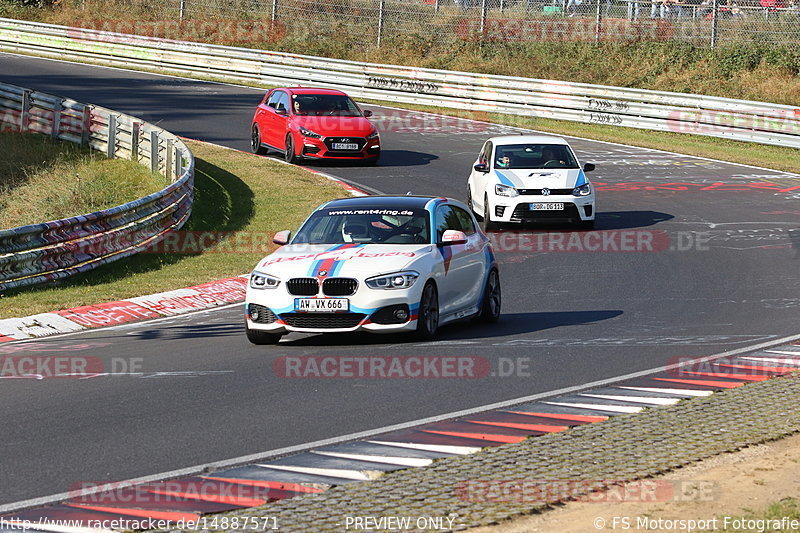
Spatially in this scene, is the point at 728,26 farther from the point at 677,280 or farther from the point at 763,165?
the point at 677,280

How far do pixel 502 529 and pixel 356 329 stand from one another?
592 cm

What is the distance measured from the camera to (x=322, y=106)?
29.3 metres

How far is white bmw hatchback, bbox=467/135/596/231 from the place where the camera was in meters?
Answer: 21.8

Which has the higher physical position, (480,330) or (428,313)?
(428,313)

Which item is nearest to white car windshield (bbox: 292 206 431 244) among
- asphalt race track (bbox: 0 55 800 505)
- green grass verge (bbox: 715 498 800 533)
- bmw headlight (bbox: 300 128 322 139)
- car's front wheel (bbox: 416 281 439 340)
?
car's front wheel (bbox: 416 281 439 340)

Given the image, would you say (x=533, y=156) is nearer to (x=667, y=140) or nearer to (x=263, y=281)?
(x=263, y=281)

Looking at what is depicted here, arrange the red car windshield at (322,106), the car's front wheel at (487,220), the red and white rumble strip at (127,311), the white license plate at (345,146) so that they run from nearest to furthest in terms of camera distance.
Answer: the red and white rumble strip at (127,311), the car's front wheel at (487,220), the white license plate at (345,146), the red car windshield at (322,106)

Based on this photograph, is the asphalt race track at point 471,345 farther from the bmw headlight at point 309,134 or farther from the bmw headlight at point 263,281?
the bmw headlight at point 309,134

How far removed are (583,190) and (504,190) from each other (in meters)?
1.39

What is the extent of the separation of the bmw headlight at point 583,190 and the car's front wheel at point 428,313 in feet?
31.3

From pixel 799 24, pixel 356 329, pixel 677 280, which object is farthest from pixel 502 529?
pixel 799 24

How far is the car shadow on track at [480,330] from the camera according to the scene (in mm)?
12734

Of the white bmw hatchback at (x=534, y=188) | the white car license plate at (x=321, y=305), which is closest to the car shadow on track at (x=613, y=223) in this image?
the white bmw hatchback at (x=534, y=188)

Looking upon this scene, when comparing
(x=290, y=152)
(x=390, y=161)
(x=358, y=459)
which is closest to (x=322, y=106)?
(x=290, y=152)
